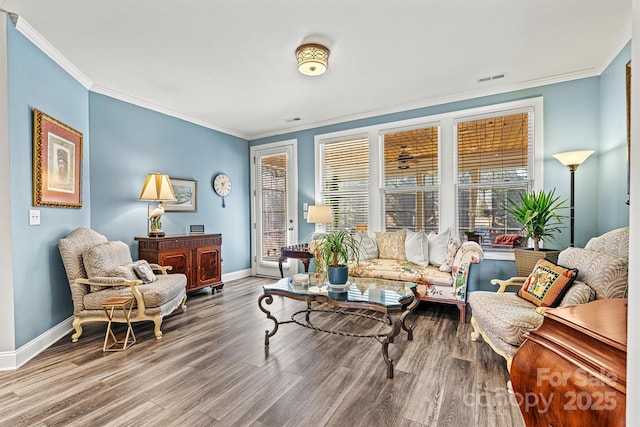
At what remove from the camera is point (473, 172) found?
12.8 feet

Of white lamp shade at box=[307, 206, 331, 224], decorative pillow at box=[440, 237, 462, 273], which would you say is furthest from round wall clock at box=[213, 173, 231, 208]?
decorative pillow at box=[440, 237, 462, 273]

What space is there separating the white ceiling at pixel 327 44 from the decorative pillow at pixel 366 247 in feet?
6.23

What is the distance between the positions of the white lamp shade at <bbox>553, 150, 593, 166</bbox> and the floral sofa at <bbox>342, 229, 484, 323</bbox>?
123 centimetres

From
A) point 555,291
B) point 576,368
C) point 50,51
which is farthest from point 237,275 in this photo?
point 576,368

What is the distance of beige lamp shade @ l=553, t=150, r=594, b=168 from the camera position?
3.03m

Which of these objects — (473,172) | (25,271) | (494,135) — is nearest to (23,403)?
(25,271)

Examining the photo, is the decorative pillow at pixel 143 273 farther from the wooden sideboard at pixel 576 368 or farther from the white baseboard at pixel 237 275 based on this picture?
the wooden sideboard at pixel 576 368

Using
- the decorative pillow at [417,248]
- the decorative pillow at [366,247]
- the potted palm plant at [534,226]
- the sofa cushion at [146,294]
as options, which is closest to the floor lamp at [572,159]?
the potted palm plant at [534,226]

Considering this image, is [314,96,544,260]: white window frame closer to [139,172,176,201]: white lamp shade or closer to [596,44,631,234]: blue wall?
[596,44,631,234]: blue wall

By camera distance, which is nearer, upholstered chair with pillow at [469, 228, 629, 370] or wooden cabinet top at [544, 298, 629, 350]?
wooden cabinet top at [544, 298, 629, 350]

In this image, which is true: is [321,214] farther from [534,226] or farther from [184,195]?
[534,226]

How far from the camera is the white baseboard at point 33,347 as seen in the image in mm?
2275

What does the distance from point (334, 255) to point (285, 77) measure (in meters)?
2.09

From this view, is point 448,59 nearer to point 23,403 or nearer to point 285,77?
point 285,77
